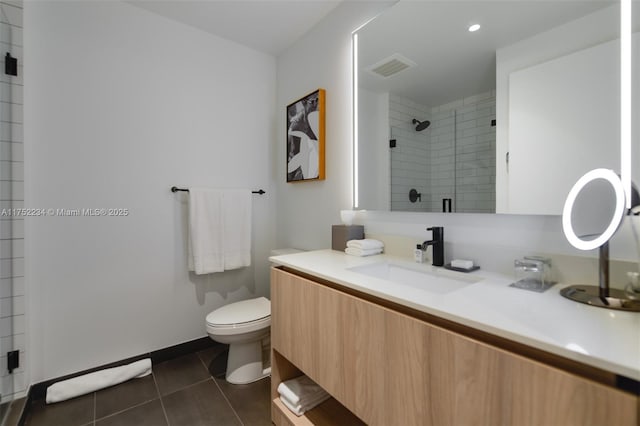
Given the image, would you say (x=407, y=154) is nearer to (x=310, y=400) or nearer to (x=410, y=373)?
(x=410, y=373)

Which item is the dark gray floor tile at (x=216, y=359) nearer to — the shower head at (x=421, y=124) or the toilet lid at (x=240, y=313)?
the toilet lid at (x=240, y=313)

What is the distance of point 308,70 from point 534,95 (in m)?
1.53

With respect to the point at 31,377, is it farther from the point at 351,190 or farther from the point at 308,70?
the point at 308,70

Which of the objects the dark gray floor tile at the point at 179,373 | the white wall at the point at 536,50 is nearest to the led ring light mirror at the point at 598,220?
the white wall at the point at 536,50

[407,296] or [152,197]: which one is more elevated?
[152,197]

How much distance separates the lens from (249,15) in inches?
76.6

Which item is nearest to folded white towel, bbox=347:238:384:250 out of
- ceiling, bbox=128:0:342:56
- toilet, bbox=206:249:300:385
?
toilet, bbox=206:249:300:385

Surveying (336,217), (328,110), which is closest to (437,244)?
(336,217)

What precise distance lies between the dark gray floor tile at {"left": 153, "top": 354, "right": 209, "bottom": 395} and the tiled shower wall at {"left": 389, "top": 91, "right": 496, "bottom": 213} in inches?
65.6

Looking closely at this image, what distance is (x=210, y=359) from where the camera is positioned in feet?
6.66

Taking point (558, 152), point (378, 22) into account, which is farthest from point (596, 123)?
point (378, 22)

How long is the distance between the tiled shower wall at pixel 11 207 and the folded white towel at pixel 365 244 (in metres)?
1.79

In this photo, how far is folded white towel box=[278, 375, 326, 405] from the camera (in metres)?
1.34

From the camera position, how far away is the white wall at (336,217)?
105cm
